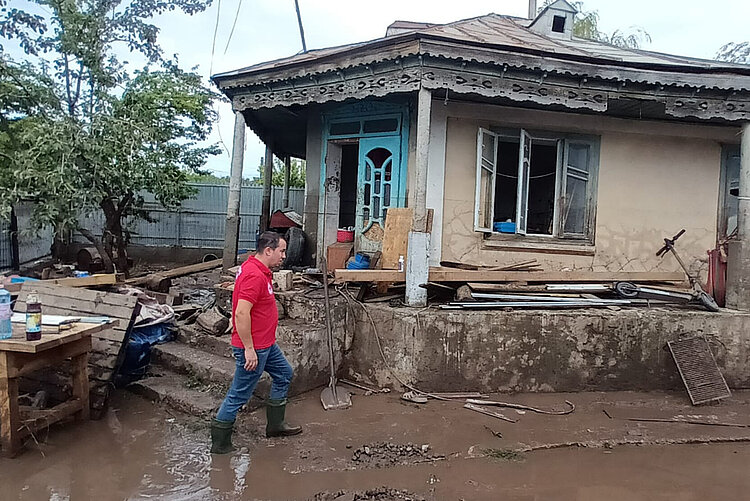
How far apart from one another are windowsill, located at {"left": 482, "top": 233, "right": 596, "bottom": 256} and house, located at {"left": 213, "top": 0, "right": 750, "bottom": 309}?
2 centimetres

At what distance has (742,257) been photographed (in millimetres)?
6875

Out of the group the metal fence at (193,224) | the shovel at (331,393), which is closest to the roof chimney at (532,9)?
the metal fence at (193,224)

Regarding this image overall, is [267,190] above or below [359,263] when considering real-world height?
above

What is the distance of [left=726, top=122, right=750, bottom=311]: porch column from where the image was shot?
22.4 feet

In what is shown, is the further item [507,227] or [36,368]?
[507,227]

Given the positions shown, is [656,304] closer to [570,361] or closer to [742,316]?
[742,316]

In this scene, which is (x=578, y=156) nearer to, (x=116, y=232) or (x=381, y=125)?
(x=381, y=125)

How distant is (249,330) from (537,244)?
206 inches

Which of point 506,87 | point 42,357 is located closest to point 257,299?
point 42,357

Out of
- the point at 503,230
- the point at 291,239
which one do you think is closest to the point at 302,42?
the point at 291,239

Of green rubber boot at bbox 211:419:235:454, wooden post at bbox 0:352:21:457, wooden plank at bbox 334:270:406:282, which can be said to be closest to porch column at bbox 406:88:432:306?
wooden plank at bbox 334:270:406:282

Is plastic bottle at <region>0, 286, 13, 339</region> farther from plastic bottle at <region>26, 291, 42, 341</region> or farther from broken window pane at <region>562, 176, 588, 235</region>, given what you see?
broken window pane at <region>562, 176, 588, 235</region>

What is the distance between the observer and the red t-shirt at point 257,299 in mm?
4027

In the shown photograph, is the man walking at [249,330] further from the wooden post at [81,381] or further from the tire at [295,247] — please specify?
the tire at [295,247]
